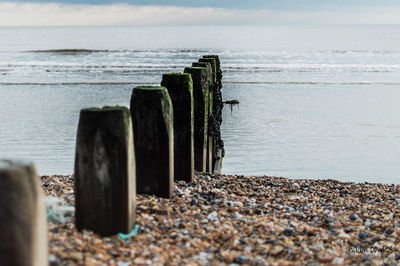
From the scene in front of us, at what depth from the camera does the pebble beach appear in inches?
121

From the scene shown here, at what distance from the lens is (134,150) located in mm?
4148

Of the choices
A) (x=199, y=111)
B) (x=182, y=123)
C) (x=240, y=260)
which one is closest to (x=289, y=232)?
(x=240, y=260)

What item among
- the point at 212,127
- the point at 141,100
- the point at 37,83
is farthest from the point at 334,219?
the point at 37,83

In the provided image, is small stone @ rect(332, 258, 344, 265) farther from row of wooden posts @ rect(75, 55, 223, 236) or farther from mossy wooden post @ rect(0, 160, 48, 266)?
mossy wooden post @ rect(0, 160, 48, 266)

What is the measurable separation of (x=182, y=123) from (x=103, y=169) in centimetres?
235

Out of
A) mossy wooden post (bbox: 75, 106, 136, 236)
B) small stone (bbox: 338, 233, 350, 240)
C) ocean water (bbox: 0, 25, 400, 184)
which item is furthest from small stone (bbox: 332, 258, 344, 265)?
ocean water (bbox: 0, 25, 400, 184)

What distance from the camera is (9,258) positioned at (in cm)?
195

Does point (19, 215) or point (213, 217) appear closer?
point (19, 215)

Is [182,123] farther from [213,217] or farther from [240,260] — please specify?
[240,260]

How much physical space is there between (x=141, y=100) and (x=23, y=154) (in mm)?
6599

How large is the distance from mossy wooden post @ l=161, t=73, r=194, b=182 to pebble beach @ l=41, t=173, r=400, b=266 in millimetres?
182

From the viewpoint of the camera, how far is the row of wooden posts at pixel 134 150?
3100mm

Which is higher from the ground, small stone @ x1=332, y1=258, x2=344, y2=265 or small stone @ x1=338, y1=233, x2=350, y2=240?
small stone @ x1=332, y1=258, x2=344, y2=265

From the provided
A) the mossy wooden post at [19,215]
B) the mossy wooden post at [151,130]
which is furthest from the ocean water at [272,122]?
the mossy wooden post at [19,215]
